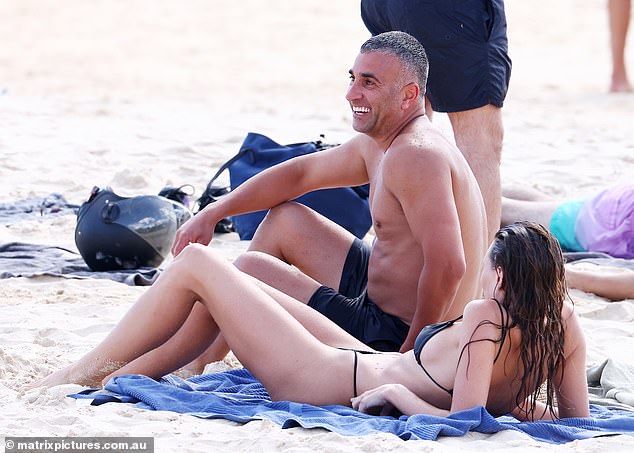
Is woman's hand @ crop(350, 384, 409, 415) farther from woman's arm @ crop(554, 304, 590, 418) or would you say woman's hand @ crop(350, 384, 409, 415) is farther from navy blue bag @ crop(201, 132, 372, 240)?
navy blue bag @ crop(201, 132, 372, 240)

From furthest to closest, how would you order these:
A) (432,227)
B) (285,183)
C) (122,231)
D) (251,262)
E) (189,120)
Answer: (189,120) < (122,231) < (285,183) < (251,262) < (432,227)

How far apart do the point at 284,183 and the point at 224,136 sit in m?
4.46

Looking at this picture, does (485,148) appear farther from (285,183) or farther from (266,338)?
(266,338)

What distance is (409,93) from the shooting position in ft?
13.3

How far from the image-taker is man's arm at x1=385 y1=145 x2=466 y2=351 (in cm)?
375

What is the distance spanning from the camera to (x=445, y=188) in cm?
379

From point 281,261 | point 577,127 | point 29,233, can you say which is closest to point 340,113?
point 577,127

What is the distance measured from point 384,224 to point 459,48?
1411 millimetres

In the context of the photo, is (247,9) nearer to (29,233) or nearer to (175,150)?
(175,150)

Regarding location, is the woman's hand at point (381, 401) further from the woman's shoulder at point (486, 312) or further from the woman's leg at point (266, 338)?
the woman's shoulder at point (486, 312)

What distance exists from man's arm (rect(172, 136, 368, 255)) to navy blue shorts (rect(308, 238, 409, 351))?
0.44m

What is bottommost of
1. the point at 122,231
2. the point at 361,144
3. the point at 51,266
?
the point at 51,266

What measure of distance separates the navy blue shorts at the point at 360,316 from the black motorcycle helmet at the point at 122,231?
1.64 metres

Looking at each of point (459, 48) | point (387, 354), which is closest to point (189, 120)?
point (459, 48)
